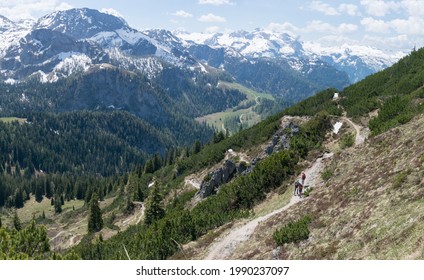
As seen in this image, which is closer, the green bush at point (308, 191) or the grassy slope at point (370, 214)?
the grassy slope at point (370, 214)

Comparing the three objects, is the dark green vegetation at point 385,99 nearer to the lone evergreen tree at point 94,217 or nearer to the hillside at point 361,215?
the hillside at point 361,215

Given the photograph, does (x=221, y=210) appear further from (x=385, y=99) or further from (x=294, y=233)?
(x=385, y=99)

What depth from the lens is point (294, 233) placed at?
27562 mm

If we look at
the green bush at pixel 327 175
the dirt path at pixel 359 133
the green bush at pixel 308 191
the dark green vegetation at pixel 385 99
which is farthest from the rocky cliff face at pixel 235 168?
the green bush at pixel 308 191

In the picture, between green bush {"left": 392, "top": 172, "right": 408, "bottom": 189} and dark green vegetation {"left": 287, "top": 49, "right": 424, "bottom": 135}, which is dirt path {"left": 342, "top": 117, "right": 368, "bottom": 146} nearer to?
dark green vegetation {"left": 287, "top": 49, "right": 424, "bottom": 135}

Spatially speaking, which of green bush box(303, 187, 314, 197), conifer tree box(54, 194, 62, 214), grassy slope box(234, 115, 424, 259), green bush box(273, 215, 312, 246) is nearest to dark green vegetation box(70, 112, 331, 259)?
green bush box(303, 187, 314, 197)

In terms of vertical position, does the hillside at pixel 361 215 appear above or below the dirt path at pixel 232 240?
above

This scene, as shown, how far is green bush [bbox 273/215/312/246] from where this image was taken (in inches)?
1070

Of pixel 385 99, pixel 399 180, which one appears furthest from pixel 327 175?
pixel 385 99

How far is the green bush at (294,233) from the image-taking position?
89.2 feet
